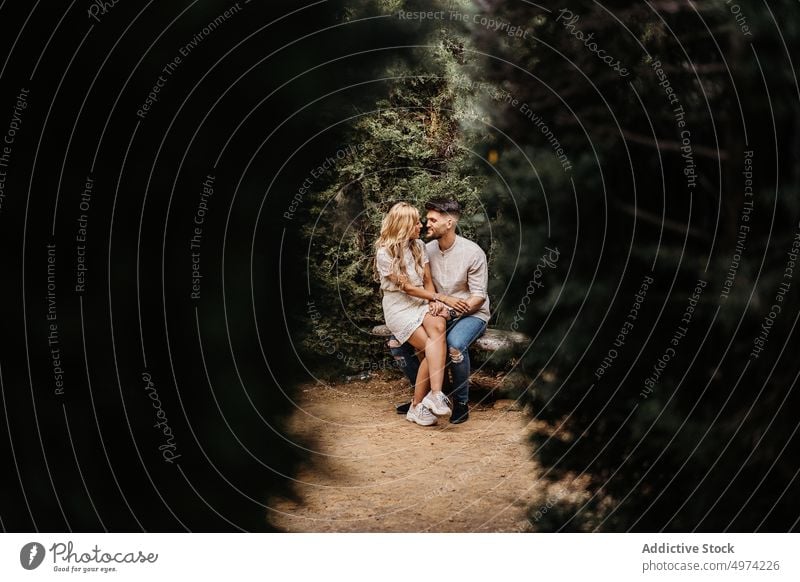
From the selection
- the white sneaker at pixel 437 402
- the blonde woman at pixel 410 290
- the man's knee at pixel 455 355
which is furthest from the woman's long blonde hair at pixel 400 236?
the white sneaker at pixel 437 402

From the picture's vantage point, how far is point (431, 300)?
140 inches

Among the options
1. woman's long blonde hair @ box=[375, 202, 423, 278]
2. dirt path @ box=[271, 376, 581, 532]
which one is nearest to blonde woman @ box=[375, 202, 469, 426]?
woman's long blonde hair @ box=[375, 202, 423, 278]

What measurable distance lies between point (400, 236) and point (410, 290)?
0.81ft

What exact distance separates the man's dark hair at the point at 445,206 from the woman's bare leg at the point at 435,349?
49 centimetres

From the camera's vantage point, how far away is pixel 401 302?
3.60 meters

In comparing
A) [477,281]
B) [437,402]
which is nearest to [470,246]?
[477,281]

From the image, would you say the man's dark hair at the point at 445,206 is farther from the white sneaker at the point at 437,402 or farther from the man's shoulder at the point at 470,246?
the white sneaker at the point at 437,402

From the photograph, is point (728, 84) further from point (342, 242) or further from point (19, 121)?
point (19, 121)

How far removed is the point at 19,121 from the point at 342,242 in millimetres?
1698

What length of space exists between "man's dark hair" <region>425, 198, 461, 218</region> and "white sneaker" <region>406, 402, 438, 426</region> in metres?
0.94

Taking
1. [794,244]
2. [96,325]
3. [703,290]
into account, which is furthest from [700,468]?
[96,325]

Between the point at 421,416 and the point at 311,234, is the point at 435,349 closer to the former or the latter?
the point at 421,416

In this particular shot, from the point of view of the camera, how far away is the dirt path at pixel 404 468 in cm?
365

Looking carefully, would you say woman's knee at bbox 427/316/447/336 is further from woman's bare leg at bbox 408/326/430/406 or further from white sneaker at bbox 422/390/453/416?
white sneaker at bbox 422/390/453/416
